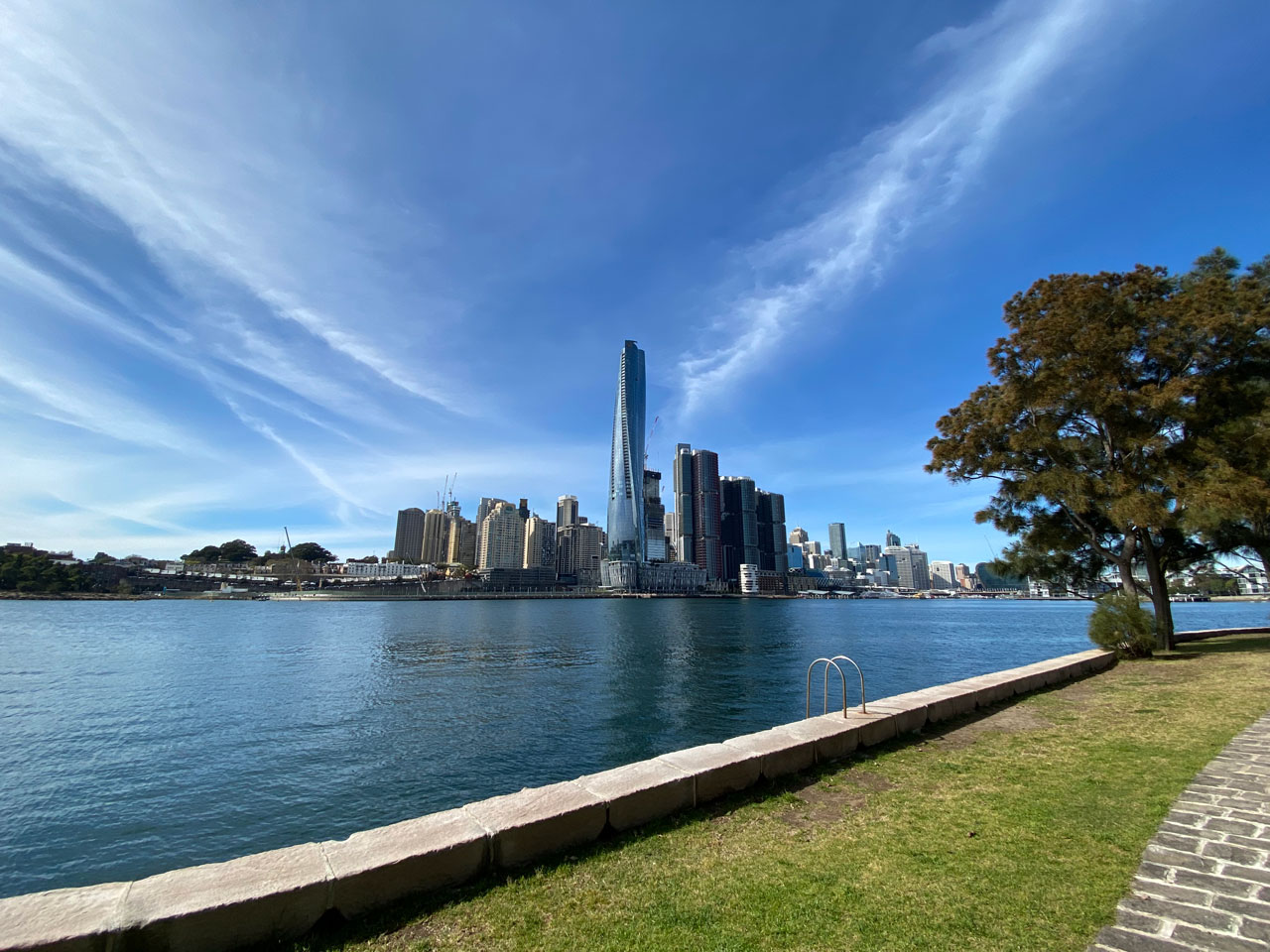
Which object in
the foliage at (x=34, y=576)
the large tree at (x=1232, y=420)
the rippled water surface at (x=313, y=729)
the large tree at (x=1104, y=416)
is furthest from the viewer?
the foliage at (x=34, y=576)

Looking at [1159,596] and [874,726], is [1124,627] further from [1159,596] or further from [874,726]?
[874,726]

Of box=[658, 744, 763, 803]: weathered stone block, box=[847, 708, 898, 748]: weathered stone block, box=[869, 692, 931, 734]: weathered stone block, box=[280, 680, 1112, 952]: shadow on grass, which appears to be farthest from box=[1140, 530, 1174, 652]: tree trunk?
box=[658, 744, 763, 803]: weathered stone block

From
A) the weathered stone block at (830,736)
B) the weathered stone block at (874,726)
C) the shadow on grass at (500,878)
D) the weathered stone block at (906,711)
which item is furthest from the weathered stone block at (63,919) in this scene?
the weathered stone block at (906,711)

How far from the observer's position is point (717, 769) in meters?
6.71

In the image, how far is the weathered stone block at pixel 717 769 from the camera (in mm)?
6578

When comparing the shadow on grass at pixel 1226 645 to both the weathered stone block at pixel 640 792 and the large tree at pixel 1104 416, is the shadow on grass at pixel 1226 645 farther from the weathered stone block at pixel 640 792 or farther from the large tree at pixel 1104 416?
the weathered stone block at pixel 640 792

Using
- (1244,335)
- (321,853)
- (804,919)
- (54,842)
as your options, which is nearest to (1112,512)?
(1244,335)

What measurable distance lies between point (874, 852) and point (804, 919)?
147 centimetres

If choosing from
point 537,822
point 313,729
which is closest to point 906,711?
point 537,822

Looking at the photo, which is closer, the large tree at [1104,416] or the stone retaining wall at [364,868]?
the stone retaining wall at [364,868]

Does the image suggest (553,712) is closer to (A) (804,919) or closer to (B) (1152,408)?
(A) (804,919)

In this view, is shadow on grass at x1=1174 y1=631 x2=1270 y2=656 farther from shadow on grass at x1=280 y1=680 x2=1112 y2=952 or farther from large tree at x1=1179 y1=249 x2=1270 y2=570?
shadow on grass at x1=280 y1=680 x2=1112 y2=952

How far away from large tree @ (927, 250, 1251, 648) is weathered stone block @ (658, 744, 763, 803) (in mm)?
16677

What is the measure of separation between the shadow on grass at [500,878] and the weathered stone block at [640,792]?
0.29 feet
